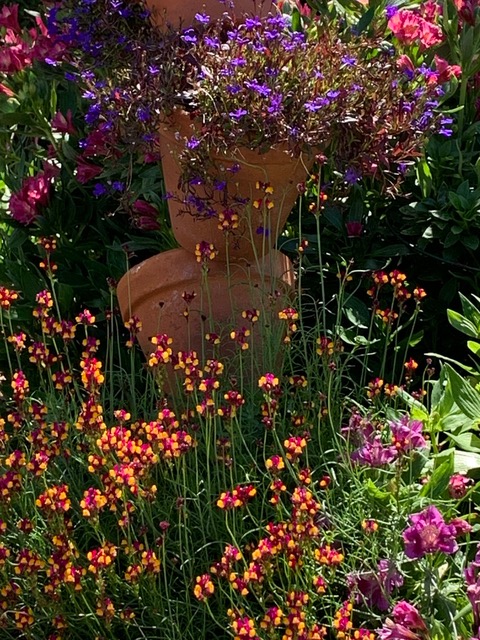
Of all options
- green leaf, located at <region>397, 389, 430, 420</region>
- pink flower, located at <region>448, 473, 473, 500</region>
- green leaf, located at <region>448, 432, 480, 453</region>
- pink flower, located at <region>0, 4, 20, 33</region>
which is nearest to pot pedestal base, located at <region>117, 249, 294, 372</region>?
green leaf, located at <region>397, 389, 430, 420</region>

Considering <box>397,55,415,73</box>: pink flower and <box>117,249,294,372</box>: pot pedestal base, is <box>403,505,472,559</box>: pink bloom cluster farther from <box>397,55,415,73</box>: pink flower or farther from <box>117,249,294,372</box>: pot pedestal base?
<box>397,55,415,73</box>: pink flower

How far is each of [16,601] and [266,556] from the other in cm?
66

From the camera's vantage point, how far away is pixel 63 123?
3.21 m

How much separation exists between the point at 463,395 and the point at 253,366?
56 cm

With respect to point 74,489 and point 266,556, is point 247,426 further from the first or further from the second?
point 266,556

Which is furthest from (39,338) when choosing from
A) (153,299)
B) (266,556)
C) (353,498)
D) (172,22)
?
(266,556)

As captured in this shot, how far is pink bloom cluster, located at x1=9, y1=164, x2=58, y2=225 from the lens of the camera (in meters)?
3.29

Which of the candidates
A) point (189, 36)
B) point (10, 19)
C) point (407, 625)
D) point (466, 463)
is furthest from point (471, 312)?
point (10, 19)

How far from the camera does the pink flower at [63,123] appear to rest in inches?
126

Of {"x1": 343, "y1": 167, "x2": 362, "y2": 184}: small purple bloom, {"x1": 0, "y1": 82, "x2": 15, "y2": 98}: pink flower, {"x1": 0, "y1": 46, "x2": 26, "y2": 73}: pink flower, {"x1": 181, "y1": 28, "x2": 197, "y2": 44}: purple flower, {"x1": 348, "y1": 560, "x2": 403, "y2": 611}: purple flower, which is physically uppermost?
{"x1": 181, "y1": 28, "x2": 197, "y2": 44}: purple flower

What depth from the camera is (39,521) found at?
8.01 ft

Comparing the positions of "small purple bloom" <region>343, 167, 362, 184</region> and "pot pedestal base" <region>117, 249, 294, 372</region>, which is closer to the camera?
"small purple bloom" <region>343, 167, 362, 184</region>

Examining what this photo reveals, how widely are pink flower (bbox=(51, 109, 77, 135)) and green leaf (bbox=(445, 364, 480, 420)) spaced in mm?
1453

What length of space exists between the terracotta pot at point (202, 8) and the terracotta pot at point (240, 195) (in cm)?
27
